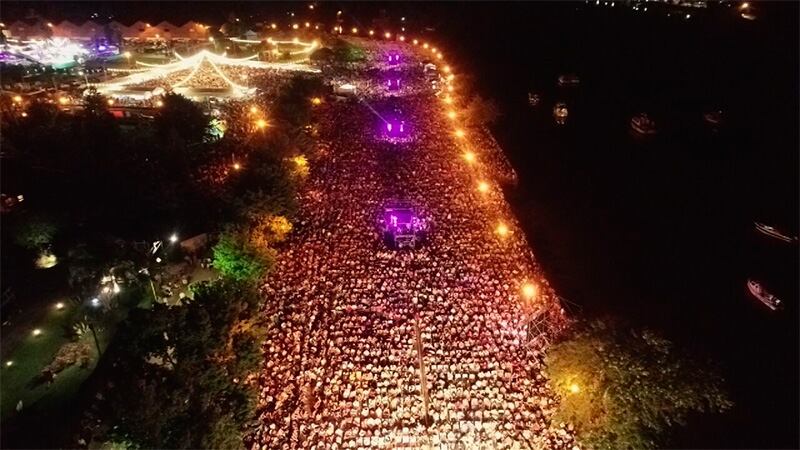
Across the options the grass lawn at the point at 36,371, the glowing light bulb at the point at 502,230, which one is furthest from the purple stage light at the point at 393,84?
the grass lawn at the point at 36,371

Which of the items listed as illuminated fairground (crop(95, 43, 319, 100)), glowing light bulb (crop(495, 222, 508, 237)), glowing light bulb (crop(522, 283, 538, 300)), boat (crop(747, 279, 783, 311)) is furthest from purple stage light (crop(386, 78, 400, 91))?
boat (crop(747, 279, 783, 311))

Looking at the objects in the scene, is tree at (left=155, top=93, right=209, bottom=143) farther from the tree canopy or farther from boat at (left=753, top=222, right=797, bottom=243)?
boat at (left=753, top=222, right=797, bottom=243)

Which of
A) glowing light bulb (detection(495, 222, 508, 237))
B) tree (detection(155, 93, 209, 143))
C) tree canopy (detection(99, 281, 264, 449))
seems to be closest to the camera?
tree canopy (detection(99, 281, 264, 449))

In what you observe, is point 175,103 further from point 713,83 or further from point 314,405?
point 713,83

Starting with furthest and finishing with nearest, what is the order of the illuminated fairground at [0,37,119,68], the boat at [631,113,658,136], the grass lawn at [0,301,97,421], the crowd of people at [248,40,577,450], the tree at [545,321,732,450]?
1. the illuminated fairground at [0,37,119,68]
2. the boat at [631,113,658,136]
3. the grass lawn at [0,301,97,421]
4. the crowd of people at [248,40,577,450]
5. the tree at [545,321,732,450]

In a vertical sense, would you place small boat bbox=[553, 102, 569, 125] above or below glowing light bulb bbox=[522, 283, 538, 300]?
above

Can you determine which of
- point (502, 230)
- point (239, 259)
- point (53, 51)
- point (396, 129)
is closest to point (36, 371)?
point (239, 259)
